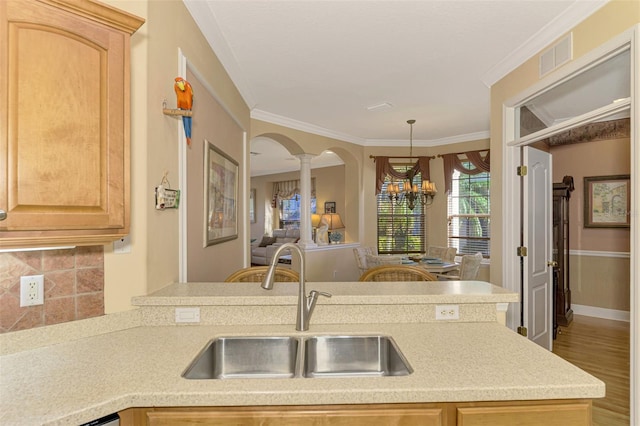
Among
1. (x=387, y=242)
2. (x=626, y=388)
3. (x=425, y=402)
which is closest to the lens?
(x=425, y=402)

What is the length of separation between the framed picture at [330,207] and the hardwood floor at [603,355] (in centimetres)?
553

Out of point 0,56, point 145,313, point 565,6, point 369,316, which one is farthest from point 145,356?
point 565,6

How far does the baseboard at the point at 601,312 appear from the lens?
4.61 m

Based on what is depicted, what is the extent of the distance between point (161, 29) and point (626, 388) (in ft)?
13.9

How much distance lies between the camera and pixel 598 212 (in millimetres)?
4844

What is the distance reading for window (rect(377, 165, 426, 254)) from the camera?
6.43 meters

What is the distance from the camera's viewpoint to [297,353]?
1445 mm

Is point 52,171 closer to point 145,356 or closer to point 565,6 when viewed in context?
point 145,356

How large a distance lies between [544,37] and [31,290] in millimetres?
3595

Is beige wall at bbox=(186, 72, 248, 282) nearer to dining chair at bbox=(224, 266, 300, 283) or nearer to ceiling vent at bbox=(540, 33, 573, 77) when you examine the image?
dining chair at bbox=(224, 266, 300, 283)

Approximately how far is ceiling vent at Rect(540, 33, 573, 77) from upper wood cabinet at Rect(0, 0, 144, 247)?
9.16 feet

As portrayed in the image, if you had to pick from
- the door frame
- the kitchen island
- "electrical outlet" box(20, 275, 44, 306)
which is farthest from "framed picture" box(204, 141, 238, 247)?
the door frame

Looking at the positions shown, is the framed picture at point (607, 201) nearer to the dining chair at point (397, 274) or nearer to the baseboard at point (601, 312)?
the baseboard at point (601, 312)

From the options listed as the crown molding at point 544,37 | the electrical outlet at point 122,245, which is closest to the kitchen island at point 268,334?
the electrical outlet at point 122,245
